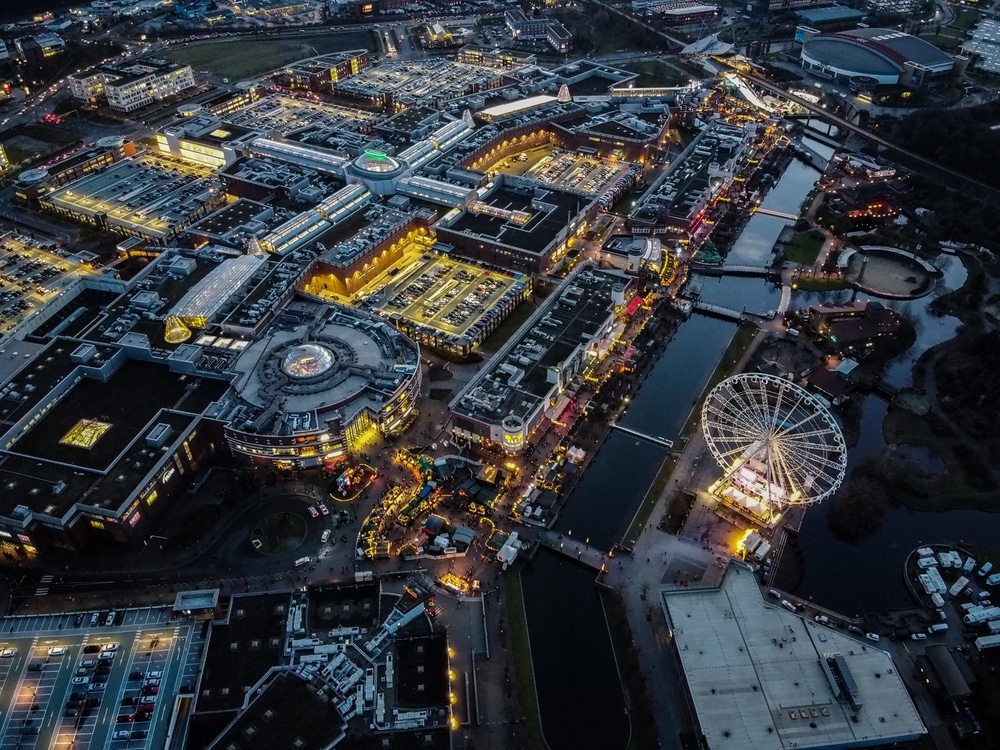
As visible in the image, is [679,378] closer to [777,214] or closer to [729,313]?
[729,313]

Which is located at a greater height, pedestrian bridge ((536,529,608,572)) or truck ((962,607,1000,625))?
truck ((962,607,1000,625))

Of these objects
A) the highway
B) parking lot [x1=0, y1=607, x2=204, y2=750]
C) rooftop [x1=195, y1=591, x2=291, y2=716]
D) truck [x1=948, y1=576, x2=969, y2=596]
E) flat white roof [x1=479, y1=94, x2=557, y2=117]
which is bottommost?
parking lot [x1=0, y1=607, x2=204, y2=750]

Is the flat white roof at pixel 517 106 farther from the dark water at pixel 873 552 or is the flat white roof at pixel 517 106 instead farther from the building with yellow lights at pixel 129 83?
the dark water at pixel 873 552

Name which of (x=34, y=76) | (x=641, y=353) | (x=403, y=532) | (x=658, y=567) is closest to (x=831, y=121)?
(x=641, y=353)

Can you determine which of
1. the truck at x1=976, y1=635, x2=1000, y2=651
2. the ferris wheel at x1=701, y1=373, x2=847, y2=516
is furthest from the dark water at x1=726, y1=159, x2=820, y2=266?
the truck at x1=976, y1=635, x2=1000, y2=651

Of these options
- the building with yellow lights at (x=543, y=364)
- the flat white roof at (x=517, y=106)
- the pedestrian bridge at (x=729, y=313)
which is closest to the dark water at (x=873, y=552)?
the building with yellow lights at (x=543, y=364)

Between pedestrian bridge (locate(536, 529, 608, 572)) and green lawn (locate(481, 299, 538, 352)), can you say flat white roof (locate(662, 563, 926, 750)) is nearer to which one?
pedestrian bridge (locate(536, 529, 608, 572))

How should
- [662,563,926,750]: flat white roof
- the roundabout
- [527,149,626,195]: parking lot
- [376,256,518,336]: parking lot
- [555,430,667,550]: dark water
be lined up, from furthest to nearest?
1. [527,149,626,195]: parking lot
2. [376,256,518,336]: parking lot
3. [555,430,667,550]: dark water
4. the roundabout
5. [662,563,926,750]: flat white roof

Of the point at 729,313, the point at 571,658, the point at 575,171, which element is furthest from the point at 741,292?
the point at 571,658
